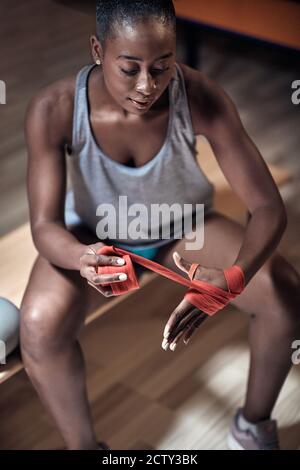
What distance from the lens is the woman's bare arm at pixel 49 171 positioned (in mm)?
1224

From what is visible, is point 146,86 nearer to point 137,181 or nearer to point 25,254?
point 137,181

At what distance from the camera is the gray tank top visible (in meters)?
1.24

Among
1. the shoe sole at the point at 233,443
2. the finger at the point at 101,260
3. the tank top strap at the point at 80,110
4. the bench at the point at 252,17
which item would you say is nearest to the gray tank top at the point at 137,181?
the tank top strap at the point at 80,110

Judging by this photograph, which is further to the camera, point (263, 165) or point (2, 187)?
point (2, 187)

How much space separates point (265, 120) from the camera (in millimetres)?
2531

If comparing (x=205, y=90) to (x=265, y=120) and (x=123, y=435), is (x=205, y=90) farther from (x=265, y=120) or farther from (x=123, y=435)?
(x=265, y=120)

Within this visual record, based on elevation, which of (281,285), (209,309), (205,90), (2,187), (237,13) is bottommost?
(2,187)

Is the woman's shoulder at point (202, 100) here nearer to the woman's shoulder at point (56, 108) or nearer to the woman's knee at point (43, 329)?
the woman's shoulder at point (56, 108)

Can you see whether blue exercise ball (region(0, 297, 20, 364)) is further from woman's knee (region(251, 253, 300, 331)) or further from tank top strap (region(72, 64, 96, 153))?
woman's knee (region(251, 253, 300, 331))

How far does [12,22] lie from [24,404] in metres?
Answer: 1.93

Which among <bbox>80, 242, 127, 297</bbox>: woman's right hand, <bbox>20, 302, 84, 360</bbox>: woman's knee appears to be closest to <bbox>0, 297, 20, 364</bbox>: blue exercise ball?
<bbox>20, 302, 84, 360</bbox>: woman's knee
